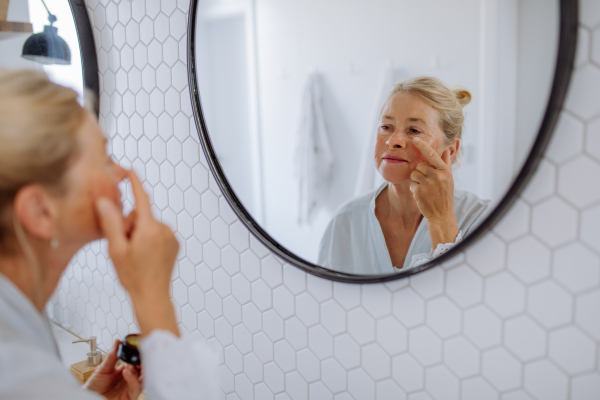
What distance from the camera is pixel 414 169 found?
2.35ft

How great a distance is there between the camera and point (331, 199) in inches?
32.1

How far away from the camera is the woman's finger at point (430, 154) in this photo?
27.0 inches

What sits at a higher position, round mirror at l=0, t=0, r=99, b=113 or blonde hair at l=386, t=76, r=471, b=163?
round mirror at l=0, t=0, r=99, b=113

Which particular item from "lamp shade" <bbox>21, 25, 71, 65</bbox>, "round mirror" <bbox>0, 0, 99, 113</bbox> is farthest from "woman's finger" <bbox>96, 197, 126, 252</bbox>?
"lamp shade" <bbox>21, 25, 71, 65</bbox>

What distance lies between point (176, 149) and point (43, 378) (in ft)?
2.31

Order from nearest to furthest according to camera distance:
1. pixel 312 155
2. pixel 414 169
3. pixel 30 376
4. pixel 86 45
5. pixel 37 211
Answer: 1. pixel 30 376
2. pixel 37 211
3. pixel 414 169
4. pixel 312 155
5. pixel 86 45

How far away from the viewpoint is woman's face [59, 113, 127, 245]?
65 centimetres

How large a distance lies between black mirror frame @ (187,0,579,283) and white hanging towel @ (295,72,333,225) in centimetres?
11

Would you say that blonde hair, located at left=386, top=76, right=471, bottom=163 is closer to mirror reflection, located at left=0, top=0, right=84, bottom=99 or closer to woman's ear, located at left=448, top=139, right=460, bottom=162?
woman's ear, located at left=448, top=139, right=460, bottom=162

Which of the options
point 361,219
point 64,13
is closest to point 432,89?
point 361,219

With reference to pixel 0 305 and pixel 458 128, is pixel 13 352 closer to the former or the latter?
pixel 0 305

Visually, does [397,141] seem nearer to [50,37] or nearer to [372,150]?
[372,150]

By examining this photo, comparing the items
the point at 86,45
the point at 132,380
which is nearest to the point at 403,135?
the point at 132,380

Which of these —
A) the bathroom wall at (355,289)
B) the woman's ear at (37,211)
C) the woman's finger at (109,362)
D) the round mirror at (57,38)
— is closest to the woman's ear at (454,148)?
the bathroom wall at (355,289)
